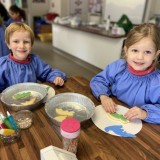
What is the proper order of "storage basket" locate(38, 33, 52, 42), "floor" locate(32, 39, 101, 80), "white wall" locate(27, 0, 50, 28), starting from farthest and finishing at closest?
"white wall" locate(27, 0, 50, 28) → "storage basket" locate(38, 33, 52, 42) → "floor" locate(32, 39, 101, 80)

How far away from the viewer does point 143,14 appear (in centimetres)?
334

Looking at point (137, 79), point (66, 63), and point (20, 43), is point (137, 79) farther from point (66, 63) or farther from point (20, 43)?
point (66, 63)

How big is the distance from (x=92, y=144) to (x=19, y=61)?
2.49ft

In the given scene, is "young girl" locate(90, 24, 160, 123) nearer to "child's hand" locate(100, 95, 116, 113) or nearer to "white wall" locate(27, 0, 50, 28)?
"child's hand" locate(100, 95, 116, 113)

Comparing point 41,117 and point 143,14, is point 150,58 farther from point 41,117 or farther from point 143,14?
point 143,14

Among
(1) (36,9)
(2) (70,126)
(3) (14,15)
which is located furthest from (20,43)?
(1) (36,9)

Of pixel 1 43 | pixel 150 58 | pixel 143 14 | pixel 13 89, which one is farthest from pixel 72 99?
pixel 143 14

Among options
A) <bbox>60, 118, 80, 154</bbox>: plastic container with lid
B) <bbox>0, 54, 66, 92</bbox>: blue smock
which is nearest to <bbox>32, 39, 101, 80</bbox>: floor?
<bbox>0, 54, 66, 92</bbox>: blue smock

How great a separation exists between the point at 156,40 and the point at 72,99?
20.6 inches

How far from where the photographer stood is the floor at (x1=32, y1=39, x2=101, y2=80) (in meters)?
3.42

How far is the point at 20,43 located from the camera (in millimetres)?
1132

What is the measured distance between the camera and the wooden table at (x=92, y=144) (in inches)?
24.3

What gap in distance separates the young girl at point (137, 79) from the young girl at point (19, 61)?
11.8 inches

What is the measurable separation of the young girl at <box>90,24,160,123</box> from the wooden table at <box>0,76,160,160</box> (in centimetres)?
10
